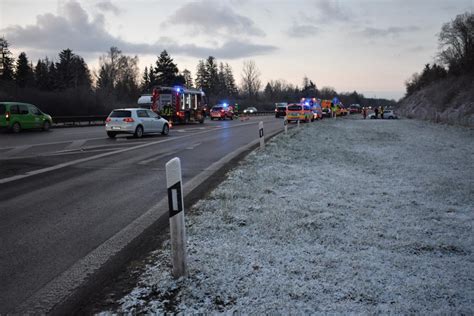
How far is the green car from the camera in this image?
23672 millimetres

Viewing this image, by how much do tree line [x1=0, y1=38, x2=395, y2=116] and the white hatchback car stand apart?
558 inches

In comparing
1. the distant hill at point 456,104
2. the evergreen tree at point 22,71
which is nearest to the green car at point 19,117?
the distant hill at point 456,104

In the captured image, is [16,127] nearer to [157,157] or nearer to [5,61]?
[157,157]

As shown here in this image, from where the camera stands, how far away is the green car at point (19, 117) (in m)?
23.7

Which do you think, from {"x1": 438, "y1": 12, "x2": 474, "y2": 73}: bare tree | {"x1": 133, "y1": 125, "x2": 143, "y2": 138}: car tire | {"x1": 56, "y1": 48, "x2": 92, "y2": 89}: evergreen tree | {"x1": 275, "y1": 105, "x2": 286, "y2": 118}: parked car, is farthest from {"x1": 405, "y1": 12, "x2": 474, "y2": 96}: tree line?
{"x1": 56, "y1": 48, "x2": 92, "y2": 89}: evergreen tree

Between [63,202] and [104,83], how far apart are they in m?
115

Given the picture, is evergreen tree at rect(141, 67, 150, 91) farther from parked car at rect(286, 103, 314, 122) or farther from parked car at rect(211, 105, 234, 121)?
parked car at rect(286, 103, 314, 122)

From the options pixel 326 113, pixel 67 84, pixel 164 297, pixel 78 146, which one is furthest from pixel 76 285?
pixel 67 84

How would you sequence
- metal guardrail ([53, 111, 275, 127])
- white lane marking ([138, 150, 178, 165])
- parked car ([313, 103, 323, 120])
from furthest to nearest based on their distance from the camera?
parked car ([313, 103, 323, 120]) < metal guardrail ([53, 111, 275, 127]) < white lane marking ([138, 150, 178, 165])

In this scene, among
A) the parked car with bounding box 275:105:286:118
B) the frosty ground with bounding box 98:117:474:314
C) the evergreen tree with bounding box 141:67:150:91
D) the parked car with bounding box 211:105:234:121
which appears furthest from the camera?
the evergreen tree with bounding box 141:67:150:91

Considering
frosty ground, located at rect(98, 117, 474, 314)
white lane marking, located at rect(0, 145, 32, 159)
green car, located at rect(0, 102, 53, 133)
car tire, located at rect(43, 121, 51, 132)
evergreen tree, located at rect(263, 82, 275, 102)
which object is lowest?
frosty ground, located at rect(98, 117, 474, 314)

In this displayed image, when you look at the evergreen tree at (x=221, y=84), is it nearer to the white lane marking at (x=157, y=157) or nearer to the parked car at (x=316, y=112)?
the parked car at (x=316, y=112)

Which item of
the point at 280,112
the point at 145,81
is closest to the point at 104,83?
the point at 145,81

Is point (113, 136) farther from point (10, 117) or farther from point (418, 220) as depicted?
point (418, 220)
